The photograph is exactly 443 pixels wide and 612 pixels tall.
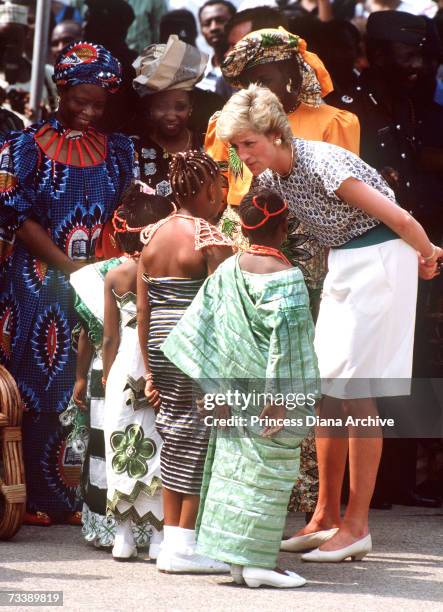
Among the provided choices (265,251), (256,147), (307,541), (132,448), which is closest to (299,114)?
(256,147)

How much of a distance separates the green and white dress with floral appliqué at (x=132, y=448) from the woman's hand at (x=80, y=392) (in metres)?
0.40

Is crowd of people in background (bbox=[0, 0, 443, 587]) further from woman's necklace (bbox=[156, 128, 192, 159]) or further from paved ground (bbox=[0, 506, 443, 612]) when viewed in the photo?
paved ground (bbox=[0, 506, 443, 612])

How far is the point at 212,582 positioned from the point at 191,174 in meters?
1.53

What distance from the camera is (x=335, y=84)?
7.54 metres

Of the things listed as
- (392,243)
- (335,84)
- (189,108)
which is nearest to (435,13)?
(335,84)

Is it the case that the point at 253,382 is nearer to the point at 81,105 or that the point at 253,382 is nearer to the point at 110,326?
the point at 110,326

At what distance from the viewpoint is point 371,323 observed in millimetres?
5465

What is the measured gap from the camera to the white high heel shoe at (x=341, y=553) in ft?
18.1

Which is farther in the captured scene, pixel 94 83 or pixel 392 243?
pixel 94 83

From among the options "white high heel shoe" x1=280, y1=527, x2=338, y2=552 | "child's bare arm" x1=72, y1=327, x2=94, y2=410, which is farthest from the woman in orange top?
"child's bare arm" x1=72, y1=327, x2=94, y2=410

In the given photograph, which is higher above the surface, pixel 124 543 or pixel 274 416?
pixel 274 416

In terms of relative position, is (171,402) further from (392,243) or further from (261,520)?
(392,243)

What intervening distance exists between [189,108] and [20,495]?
86.6 inches

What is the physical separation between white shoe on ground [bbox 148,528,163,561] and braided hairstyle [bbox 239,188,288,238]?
1300 millimetres
